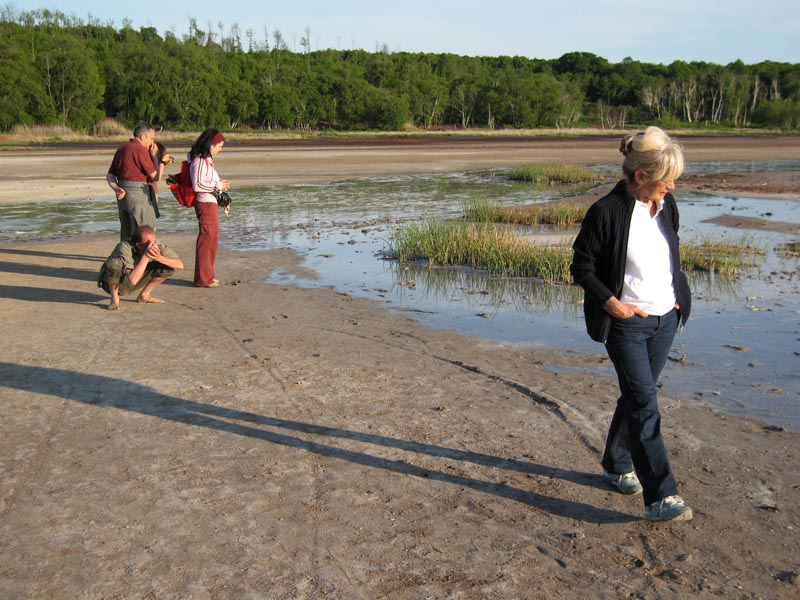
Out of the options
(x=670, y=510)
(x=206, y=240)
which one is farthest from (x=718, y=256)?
(x=670, y=510)

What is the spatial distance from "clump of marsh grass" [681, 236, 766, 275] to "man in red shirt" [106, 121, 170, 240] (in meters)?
7.77

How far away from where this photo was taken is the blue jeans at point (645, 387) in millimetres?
4391

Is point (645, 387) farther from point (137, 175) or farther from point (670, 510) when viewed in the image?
point (137, 175)

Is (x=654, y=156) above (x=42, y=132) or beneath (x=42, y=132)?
above

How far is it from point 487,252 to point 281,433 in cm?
780

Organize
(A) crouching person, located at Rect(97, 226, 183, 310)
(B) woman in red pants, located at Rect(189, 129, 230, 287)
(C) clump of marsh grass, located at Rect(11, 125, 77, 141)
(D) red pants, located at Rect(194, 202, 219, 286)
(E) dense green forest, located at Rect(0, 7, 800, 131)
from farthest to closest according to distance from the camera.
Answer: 1. (E) dense green forest, located at Rect(0, 7, 800, 131)
2. (C) clump of marsh grass, located at Rect(11, 125, 77, 141)
3. (D) red pants, located at Rect(194, 202, 219, 286)
4. (B) woman in red pants, located at Rect(189, 129, 230, 287)
5. (A) crouching person, located at Rect(97, 226, 183, 310)

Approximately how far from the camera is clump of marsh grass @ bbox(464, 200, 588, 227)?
17.9m

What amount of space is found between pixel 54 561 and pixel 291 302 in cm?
643

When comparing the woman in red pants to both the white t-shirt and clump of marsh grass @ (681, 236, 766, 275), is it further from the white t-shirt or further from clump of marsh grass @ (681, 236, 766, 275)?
the white t-shirt

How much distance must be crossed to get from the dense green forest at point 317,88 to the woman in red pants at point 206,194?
65915 millimetres

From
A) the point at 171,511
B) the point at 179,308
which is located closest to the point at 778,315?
the point at 179,308

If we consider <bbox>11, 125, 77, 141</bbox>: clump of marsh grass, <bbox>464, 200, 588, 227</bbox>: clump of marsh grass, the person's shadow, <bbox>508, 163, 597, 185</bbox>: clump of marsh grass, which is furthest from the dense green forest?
the person's shadow

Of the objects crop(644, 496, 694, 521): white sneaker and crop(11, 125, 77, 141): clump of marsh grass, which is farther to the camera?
A: crop(11, 125, 77, 141): clump of marsh grass

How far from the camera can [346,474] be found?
5.07 meters
